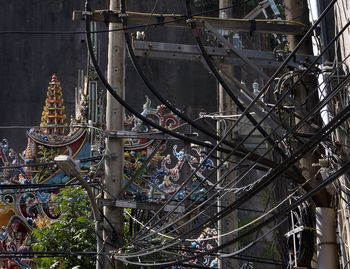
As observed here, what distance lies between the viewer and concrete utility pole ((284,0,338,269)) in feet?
35.0

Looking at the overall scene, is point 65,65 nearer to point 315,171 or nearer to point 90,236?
point 90,236

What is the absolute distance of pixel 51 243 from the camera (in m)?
19.4

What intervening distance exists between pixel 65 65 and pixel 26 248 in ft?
66.5

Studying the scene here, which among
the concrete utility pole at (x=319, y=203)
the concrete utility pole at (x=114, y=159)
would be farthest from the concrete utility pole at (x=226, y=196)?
the concrete utility pole at (x=319, y=203)

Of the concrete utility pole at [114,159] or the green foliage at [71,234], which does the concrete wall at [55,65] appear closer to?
the green foliage at [71,234]

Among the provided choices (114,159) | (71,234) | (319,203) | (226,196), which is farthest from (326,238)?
(71,234)

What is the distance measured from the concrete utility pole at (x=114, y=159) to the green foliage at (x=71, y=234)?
302cm

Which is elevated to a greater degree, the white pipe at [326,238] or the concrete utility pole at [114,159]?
the concrete utility pole at [114,159]

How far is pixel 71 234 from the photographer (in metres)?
19.4

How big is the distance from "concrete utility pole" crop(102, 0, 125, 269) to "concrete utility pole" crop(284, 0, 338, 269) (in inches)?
172

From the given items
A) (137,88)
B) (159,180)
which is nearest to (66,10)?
(137,88)

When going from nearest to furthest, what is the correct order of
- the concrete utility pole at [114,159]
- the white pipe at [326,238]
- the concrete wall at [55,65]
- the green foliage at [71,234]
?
the white pipe at [326,238] < the concrete utility pole at [114,159] < the green foliage at [71,234] < the concrete wall at [55,65]

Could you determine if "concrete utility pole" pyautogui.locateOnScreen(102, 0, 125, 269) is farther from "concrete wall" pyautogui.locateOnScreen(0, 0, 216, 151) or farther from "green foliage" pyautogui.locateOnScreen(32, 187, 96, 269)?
"concrete wall" pyautogui.locateOnScreen(0, 0, 216, 151)

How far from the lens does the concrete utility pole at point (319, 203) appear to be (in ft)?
35.0
